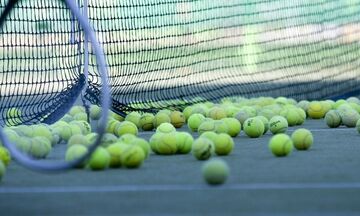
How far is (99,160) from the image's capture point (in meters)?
5.17

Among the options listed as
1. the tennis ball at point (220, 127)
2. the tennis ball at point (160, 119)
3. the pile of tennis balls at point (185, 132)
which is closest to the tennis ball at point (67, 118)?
the pile of tennis balls at point (185, 132)

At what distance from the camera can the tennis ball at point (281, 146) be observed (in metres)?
5.72

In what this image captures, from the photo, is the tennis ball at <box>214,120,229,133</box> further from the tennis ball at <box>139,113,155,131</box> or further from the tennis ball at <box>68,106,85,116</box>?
the tennis ball at <box>68,106,85,116</box>

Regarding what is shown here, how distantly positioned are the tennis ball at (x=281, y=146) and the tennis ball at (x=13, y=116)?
8.53 ft

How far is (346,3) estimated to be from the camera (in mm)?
12633

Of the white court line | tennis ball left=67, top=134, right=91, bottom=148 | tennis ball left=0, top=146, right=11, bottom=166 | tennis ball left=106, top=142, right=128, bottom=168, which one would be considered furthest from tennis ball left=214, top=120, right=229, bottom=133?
the white court line

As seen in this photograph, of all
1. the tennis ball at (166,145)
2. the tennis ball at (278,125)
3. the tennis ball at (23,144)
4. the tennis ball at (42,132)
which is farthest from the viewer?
the tennis ball at (278,125)

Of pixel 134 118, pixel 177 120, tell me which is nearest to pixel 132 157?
pixel 134 118

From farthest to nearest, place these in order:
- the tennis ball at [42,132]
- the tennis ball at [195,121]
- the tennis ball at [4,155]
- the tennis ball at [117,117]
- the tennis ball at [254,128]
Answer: the tennis ball at [117,117] → the tennis ball at [195,121] → the tennis ball at [254,128] → the tennis ball at [42,132] → the tennis ball at [4,155]

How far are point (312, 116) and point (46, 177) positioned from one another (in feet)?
13.3

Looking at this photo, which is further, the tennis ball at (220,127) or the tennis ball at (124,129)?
the tennis ball at (124,129)

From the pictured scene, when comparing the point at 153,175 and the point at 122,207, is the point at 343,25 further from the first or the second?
the point at 122,207

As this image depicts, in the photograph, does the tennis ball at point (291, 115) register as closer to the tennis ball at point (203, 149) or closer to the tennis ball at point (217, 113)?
the tennis ball at point (217, 113)

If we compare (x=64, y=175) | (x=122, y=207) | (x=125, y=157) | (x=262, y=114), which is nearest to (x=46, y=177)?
(x=64, y=175)
